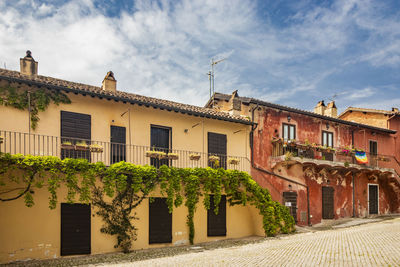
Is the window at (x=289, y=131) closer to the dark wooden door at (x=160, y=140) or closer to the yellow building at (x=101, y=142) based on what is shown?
the yellow building at (x=101, y=142)

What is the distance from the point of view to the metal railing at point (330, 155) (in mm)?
19891

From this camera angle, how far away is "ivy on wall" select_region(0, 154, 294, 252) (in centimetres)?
1212

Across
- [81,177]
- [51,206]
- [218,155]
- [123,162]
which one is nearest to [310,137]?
[218,155]

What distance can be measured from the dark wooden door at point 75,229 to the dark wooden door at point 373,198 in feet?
63.5

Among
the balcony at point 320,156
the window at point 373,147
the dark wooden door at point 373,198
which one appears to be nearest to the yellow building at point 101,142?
the balcony at point 320,156

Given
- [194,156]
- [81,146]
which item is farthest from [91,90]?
[194,156]

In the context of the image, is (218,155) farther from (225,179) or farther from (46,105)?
(46,105)

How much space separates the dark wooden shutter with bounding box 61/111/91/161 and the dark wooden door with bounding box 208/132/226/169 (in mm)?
6170

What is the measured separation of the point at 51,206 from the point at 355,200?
63.0ft

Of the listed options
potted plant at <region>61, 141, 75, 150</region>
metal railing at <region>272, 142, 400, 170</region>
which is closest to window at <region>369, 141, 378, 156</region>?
metal railing at <region>272, 142, 400, 170</region>

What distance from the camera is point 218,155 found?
17.6 metres

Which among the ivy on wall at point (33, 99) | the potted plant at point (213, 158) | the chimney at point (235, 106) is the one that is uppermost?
the chimney at point (235, 106)

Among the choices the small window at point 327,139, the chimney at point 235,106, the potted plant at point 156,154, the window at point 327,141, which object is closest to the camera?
the potted plant at point 156,154

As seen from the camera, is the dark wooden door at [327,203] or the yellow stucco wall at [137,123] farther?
the dark wooden door at [327,203]
